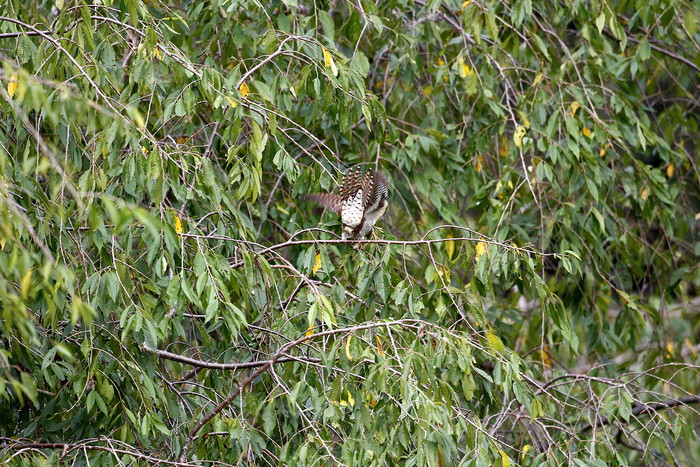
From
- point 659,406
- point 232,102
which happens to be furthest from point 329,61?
point 659,406

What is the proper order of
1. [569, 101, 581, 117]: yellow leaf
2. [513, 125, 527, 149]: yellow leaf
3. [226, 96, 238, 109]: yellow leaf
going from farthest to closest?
[569, 101, 581, 117]: yellow leaf
[513, 125, 527, 149]: yellow leaf
[226, 96, 238, 109]: yellow leaf

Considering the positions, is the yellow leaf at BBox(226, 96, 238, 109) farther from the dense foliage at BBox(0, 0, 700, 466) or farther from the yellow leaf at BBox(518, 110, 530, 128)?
the yellow leaf at BBox(518, 110, 530, 128)

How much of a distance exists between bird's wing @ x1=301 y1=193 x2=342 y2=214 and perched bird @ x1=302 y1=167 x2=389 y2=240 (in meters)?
0.06

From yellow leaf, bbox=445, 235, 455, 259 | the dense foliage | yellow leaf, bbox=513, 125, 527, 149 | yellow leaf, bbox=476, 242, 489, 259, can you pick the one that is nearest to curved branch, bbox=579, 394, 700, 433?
the dense foliage

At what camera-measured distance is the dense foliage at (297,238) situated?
245 centimetres

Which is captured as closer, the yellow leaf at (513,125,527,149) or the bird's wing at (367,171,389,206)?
the bird's wing at (367,171,389,206)

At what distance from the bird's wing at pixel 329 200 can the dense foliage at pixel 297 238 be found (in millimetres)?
69

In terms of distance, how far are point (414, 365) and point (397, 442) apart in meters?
0.20

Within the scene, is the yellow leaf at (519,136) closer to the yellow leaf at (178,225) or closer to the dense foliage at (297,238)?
the dense foliage at (297,238)

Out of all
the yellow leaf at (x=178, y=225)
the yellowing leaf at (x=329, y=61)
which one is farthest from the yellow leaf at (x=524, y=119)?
the yellow leaf at (x=178, y=225)

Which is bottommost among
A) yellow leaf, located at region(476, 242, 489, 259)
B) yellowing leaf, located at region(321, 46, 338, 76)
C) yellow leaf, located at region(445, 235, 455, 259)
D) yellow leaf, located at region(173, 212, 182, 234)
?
yellow leaf, located at region(445, 235, 455, 259)

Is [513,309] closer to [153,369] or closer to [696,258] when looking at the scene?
[696,258]

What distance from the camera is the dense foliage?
245 centimetres

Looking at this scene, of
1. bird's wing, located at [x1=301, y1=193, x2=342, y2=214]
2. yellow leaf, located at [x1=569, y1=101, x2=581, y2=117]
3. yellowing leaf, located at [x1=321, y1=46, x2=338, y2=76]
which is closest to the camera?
yellowing leaf, located at [x1=321, y1=46, x2=338, y2=76]
